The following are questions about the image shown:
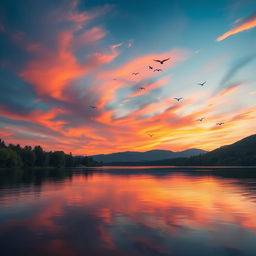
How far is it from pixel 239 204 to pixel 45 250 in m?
29.5

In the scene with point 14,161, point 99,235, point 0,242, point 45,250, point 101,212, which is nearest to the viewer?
point 45,250

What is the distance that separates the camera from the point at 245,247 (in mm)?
18516

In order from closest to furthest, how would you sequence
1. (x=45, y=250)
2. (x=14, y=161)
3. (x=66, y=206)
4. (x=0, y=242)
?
1. (x=45, y=250)
2. (x=0, y=242)
3. (x=66, y=206)
4. (x=14, y=161)

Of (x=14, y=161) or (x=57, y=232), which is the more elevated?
(x=14, y=161)

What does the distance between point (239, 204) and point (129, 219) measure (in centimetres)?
1869

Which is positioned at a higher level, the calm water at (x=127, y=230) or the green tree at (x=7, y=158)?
the green tree at (x=7, y=158)

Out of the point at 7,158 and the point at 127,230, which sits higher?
the point at 7,158

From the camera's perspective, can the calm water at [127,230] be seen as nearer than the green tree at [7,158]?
Yes

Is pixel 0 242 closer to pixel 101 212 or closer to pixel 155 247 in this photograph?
pixel 155 247

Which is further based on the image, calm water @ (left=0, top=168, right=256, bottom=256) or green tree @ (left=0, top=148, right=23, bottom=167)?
green tree @ (left=0, top=148, right=23, bottom=167)

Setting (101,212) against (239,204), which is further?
(239,204)

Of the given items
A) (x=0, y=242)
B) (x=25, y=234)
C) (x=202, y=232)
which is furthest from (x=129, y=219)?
(x=0, y=242)

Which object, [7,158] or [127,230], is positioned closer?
[127,230]

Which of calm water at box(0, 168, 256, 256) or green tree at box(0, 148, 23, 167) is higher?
green tree at box(0, 148, 23, 167)
